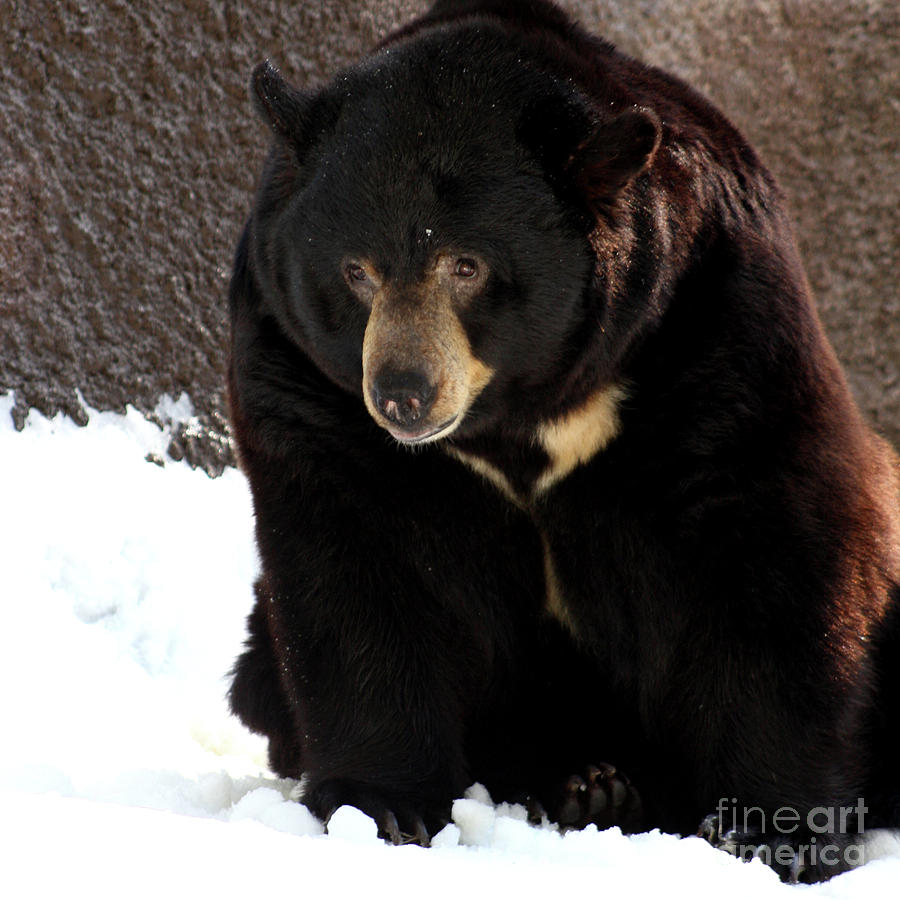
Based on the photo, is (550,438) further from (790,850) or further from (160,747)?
(160,747)

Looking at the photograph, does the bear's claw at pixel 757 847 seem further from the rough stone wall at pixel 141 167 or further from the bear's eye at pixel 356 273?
the rough stone wall at pixel 141 167

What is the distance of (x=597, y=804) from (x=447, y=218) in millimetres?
1618

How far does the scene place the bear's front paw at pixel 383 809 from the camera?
379cm

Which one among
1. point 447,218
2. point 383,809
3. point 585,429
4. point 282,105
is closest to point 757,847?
point 383,809

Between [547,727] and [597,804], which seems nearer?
[597,804]

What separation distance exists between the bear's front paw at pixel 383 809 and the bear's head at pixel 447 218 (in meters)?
0.92

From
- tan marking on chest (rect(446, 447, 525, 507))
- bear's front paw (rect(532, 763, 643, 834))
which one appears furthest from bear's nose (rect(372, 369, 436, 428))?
bear's front paw (rect(532, 763, 643, 834))

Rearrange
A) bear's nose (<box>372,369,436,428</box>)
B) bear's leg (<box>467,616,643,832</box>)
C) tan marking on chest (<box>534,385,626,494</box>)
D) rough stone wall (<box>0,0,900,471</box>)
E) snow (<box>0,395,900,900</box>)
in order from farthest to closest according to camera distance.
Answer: rough stone wall (<box>0,0,900,471</box>) → bear's leg (<box>467,616,643,832</box>) → tan marking on chest (<box>534,385,626,494</box>) → bear's nose (<box>372,369,436,428</box>) → snow (<box>0,395,900,900</box>)

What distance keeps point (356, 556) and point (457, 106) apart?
1.15 meters

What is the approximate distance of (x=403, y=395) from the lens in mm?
3600

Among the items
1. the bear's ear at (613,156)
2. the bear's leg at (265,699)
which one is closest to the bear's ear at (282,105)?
the bear's ear at (613,156)

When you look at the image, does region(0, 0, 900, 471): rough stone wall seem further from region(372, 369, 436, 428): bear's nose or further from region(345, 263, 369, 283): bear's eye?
region(372, 369, 436, 428): bear's nose

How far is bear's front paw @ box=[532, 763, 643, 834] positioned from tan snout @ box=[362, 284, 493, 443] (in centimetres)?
110

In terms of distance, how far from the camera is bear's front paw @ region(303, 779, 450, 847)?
3795 mm
